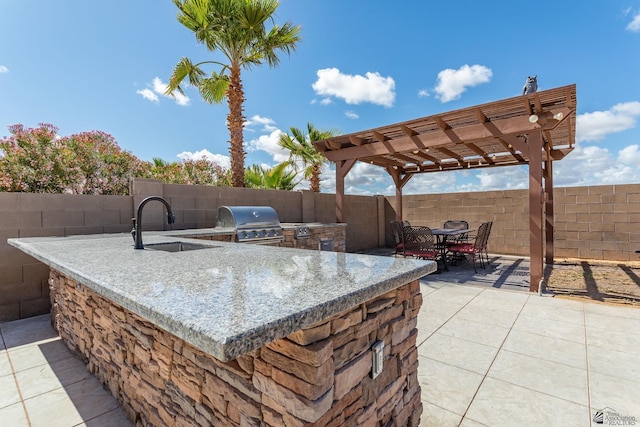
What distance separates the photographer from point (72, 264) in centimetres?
165

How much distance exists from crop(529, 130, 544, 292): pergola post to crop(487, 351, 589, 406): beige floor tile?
2452mm

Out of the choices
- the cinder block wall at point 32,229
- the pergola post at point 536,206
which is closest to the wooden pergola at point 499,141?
the pergola post at point 536,206

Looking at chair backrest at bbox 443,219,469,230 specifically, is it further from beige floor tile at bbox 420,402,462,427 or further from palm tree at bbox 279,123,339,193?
beige floor tile at bbox 420,402,462,427

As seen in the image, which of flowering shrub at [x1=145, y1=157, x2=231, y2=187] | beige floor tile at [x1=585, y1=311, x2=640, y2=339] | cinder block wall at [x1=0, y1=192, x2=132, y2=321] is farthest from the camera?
flowering shrub at [x1=145, y1=157, x2=231, y2=187]

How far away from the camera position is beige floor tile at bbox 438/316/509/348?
9.36 ft

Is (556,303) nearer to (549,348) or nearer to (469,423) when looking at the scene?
(549,348)

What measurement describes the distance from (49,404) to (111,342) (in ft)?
2.16

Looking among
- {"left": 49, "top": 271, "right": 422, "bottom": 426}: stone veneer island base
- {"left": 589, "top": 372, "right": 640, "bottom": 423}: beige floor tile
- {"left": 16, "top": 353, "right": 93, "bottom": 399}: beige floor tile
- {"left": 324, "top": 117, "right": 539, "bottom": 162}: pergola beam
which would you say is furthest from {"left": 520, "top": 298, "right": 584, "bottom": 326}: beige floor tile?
{"left": 16, "top": 353, "right": 93, "bottom": 399}: beige floor tile

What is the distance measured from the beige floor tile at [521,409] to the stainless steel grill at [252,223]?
3353 mm

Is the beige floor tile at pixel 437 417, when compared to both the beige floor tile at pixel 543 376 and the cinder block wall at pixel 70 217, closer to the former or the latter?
the beige floor tile at pixel 543 376

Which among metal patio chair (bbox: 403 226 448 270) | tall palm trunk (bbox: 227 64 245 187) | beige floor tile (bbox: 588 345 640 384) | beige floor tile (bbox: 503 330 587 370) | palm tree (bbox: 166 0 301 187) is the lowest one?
beige floor tile (bbox: 503 330 587 370)

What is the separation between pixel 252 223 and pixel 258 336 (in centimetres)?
401

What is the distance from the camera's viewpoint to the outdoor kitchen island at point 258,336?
865 mm

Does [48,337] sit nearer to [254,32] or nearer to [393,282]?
[393,282]
